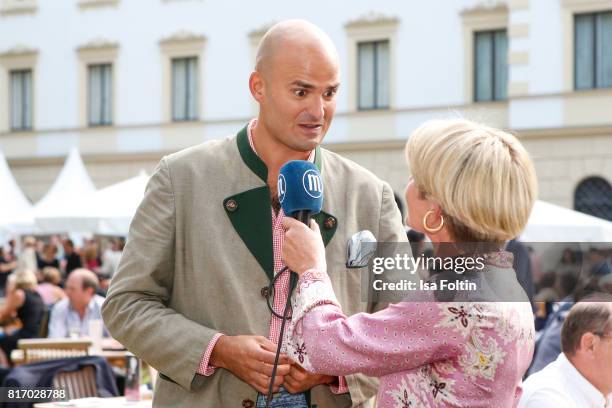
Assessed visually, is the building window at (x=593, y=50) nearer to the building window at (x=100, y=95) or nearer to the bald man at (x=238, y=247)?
the building window at (x=100, y=95)

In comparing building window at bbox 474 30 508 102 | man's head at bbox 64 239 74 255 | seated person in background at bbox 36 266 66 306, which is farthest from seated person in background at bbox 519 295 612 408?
building window at bbox 474 30 508 102

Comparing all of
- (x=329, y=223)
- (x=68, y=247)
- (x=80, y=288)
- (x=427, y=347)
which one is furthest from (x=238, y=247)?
(x=68, y=247)

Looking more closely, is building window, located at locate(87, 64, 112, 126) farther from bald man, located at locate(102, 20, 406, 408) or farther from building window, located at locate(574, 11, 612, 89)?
bald man, located at locate(102, 20, 406, 408)

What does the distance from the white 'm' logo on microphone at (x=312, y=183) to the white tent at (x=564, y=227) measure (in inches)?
354

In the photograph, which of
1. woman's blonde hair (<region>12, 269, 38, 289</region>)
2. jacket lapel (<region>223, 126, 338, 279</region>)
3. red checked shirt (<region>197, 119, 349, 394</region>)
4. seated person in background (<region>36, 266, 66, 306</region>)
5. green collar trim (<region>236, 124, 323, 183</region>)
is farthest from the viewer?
seated person in background (<region>36, 266, 66, 306</region>)

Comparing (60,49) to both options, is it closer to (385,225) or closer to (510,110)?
(510,110)

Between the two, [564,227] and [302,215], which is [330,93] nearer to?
[302,215]

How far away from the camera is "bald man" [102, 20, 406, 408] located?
Result: 9.38 feet

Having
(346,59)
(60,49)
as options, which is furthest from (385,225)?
(60,49)

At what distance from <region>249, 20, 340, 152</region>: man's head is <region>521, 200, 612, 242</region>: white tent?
862 cm

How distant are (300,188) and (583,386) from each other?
1944mm

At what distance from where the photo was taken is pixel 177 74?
84.6ft

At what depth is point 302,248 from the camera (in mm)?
2623

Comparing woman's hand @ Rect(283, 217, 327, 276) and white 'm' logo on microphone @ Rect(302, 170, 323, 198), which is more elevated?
white 'm' logo on microphone @ Rect(302, 170, 323, 198)
